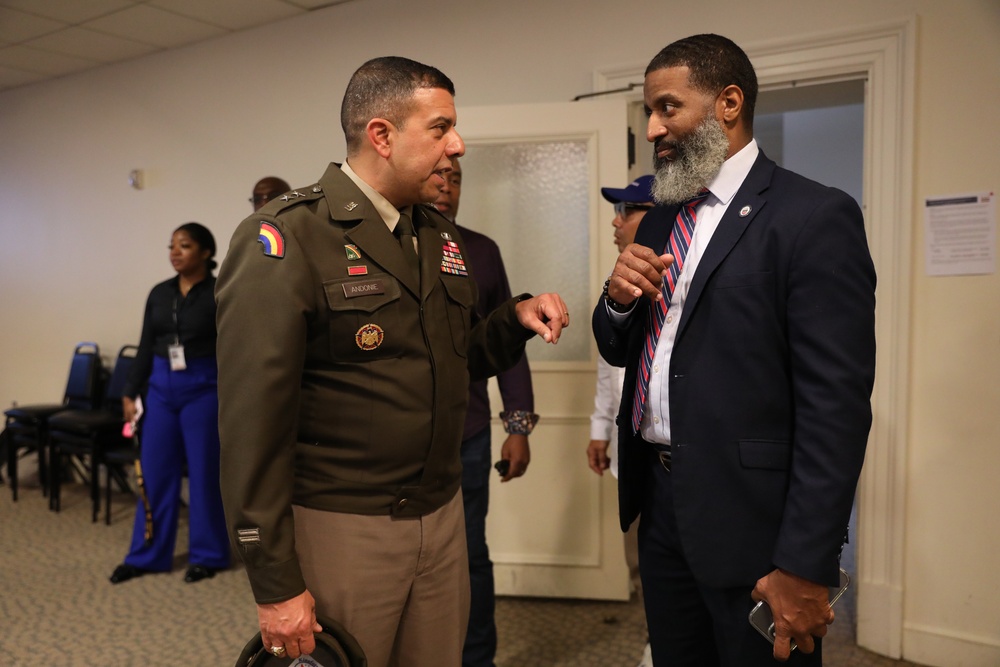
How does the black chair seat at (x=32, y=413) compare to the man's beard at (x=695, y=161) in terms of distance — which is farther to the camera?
the black chair seat at (x=32, y=413)

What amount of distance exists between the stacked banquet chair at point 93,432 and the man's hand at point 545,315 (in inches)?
144

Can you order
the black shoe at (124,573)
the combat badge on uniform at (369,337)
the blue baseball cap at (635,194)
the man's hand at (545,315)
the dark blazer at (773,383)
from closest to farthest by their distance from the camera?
the dark blazer at (773,383), the combat badge on uniform at (369,337), the man's hand at (545,315), the blue baseball cap at (635,194), the black shoe at (124,573)

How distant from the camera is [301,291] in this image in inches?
48.8

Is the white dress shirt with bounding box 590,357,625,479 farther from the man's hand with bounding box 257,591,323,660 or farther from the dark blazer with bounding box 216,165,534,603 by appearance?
the man's hand with bounding box 257,591,323,660

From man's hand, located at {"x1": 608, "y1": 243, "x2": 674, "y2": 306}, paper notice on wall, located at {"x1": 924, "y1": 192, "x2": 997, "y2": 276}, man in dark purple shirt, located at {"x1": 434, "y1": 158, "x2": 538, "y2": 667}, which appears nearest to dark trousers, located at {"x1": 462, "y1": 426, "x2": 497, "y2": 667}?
man in dark purple shirt, located at {"x1": 434, "y1": 158, "x2": 538, "y2": 667}

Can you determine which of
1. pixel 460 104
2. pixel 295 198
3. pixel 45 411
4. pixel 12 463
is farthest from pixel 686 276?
pixel 12 463

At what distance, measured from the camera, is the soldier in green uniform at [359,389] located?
1.22 m

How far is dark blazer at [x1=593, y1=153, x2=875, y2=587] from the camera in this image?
3.81 feet

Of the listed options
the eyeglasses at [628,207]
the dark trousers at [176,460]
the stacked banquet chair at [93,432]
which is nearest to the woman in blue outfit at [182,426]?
the dark trousers at [176,460]

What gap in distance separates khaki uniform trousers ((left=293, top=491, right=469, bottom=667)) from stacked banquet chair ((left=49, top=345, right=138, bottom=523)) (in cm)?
358

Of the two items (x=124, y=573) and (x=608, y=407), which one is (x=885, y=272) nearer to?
(x=608, y=407)

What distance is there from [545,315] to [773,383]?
450 millimetres

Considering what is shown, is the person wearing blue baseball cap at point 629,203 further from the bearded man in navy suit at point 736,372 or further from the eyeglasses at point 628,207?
the bearded man in navy suit at point 736,372

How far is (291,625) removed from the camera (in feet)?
4.01
